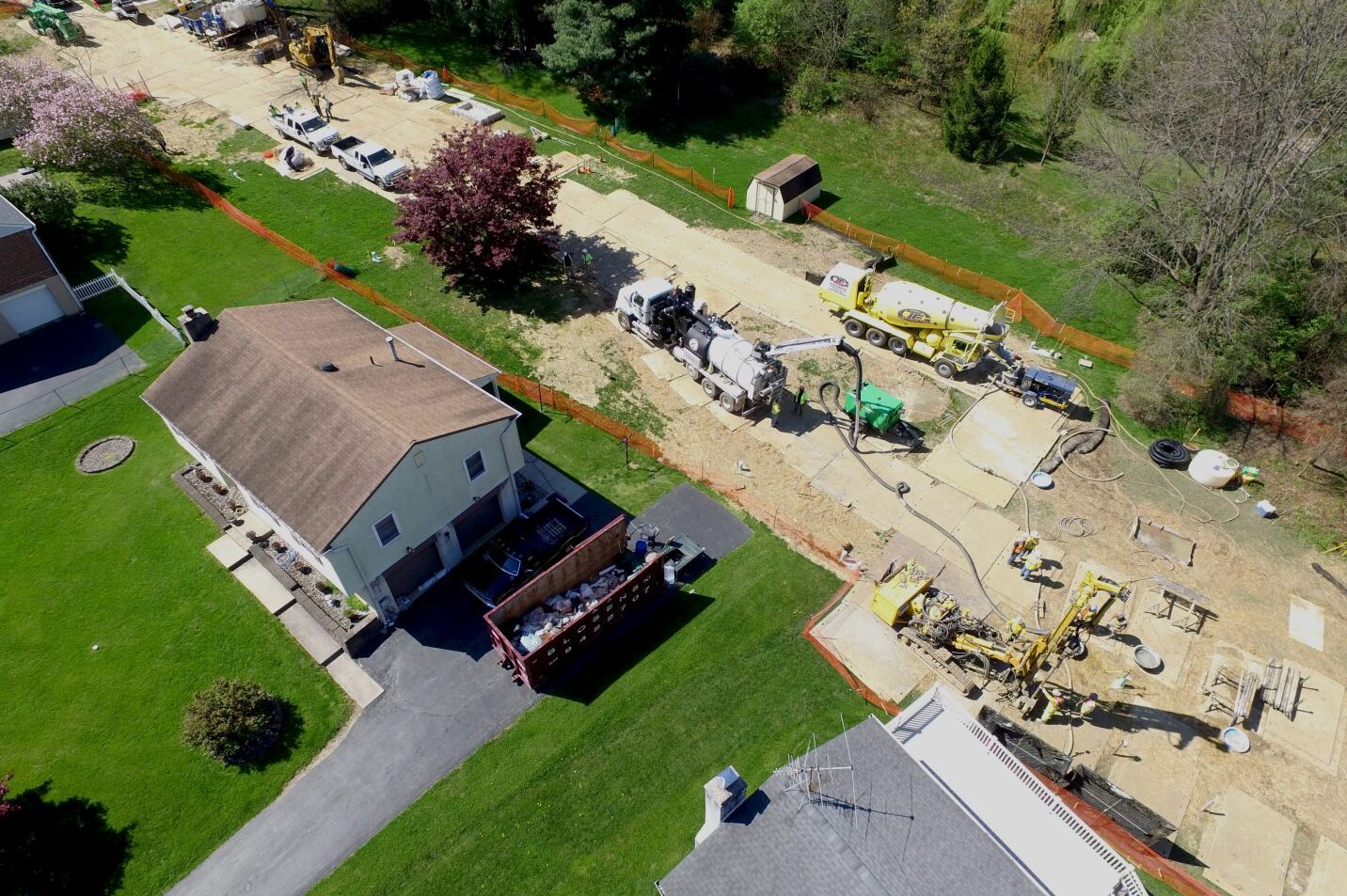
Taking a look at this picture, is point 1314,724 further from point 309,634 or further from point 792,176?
point 792,176

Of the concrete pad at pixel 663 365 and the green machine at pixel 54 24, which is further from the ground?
the green machine at pixel 54 24

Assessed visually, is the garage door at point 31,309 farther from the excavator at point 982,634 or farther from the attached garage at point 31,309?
the excavator at point 982,634

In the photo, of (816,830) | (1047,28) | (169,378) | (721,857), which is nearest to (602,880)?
(721,857)

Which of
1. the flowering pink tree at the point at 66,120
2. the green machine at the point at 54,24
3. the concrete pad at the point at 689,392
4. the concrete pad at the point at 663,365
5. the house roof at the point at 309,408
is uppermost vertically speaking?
the green machine at the point at 54,24

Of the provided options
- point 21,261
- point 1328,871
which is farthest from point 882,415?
point 21,261

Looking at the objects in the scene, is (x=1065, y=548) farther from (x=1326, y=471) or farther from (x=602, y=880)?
(x=602, y=880)

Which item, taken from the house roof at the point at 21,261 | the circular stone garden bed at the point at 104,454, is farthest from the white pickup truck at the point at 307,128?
the circular stone garden bed at the point at 104,454
